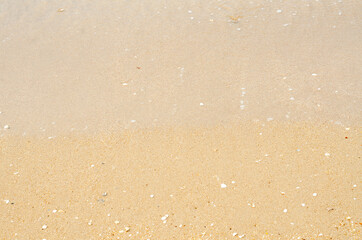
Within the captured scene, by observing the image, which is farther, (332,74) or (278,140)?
(332,74)

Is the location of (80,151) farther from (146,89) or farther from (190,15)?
(190,15)

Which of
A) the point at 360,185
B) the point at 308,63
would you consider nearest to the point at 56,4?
the point at 308,63

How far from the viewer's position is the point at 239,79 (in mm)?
5203

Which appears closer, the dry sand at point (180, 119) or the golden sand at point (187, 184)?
the golden sand at point (187, 184)

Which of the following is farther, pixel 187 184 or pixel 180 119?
pixel 180 119

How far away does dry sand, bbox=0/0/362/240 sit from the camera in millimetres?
3645

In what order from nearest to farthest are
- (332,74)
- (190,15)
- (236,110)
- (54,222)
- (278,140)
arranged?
(54,222)
(278,140)
(236,110)
(332,74)
(190,15)

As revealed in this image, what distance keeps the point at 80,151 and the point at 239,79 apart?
205 centimetres

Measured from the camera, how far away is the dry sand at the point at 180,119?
143 inches

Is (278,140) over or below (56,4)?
below

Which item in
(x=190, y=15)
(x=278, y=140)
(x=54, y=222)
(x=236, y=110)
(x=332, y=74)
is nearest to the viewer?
(x=54, y=222)

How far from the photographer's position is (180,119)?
4738mm

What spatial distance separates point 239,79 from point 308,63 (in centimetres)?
91

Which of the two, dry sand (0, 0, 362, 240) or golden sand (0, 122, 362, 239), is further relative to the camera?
dry sand (0, 0, 362, 240)
